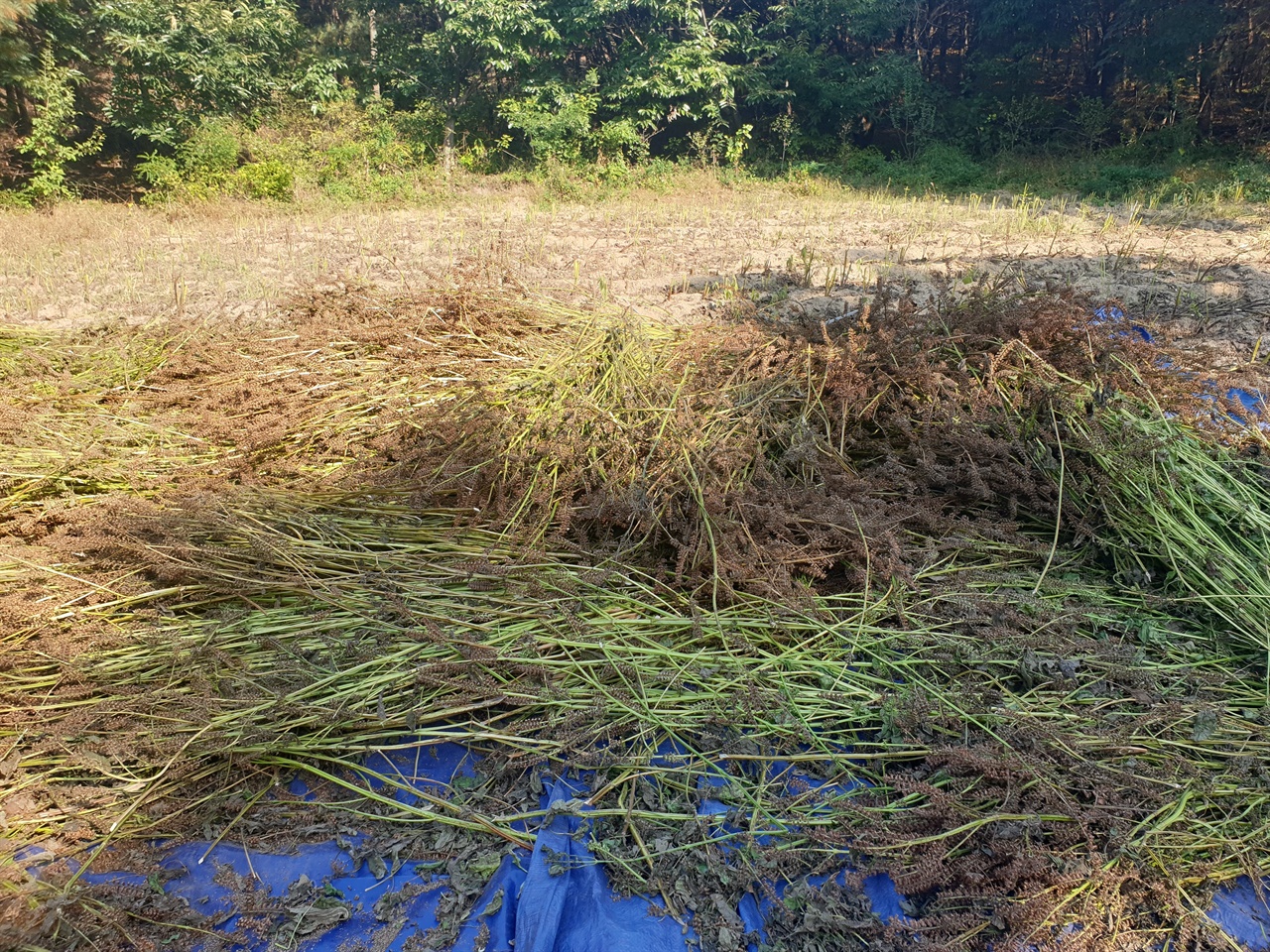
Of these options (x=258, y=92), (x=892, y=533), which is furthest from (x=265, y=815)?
(x=258, y=92)

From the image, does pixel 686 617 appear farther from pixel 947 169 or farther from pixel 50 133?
pixel 50 133

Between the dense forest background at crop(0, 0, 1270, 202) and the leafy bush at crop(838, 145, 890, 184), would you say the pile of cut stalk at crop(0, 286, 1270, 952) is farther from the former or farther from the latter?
the leafy bush at crop(838, 145, 890, 184)

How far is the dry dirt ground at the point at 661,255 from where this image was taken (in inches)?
249

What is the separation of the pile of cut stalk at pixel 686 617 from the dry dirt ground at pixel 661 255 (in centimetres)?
157

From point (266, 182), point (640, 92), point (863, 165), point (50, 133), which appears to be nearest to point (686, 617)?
point (266, 182)

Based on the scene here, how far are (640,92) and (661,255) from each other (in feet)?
32.3

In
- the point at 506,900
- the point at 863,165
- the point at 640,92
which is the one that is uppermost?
the point at 640,92

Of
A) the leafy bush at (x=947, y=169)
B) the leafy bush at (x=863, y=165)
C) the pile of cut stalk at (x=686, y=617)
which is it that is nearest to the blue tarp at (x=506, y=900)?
the pile of cut stalk at (x=686, y=617)

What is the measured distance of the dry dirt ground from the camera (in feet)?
20.7

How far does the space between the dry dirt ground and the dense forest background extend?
308 cm

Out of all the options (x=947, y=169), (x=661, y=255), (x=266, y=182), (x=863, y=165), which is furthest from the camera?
(x=863, y=165)

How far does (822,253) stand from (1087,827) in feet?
21.5

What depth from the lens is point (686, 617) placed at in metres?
3.02

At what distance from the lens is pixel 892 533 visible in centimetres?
340
